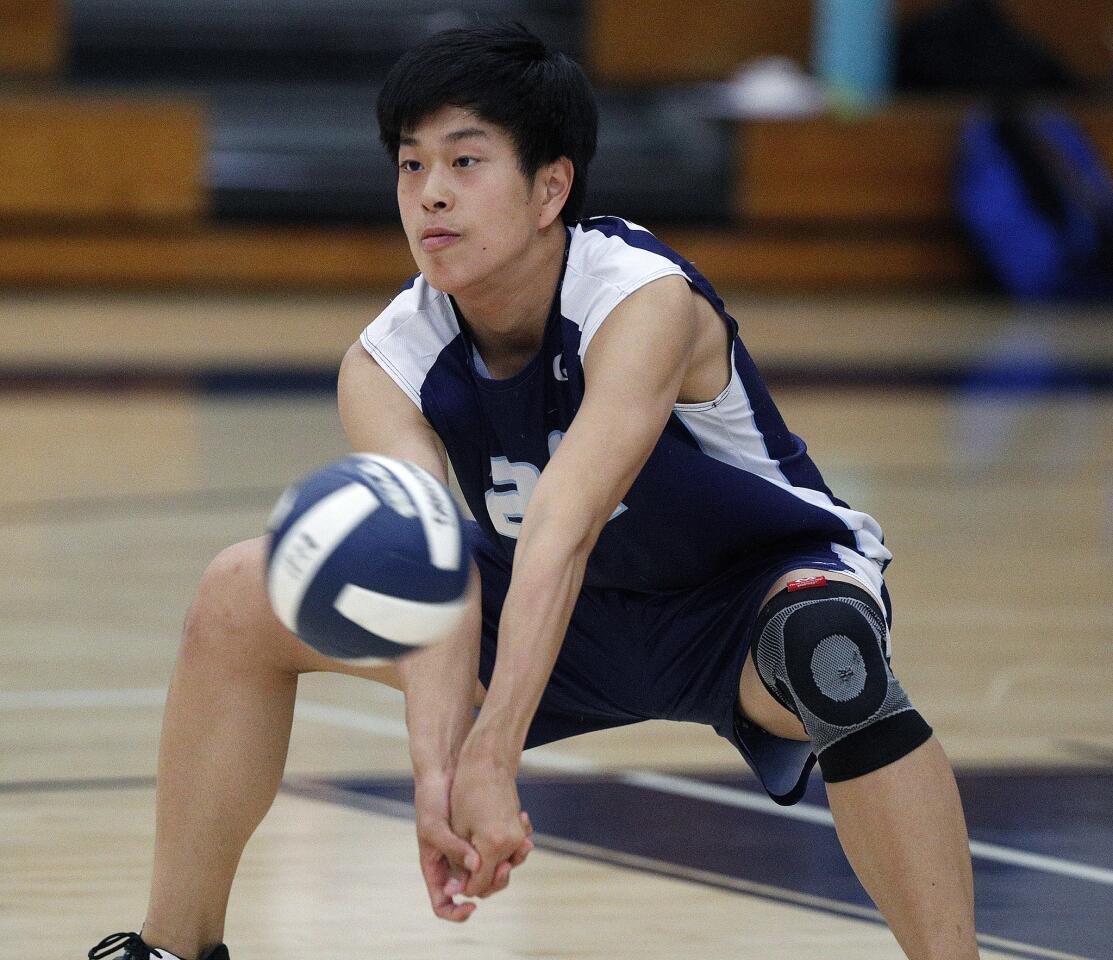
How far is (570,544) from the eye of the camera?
1.96m

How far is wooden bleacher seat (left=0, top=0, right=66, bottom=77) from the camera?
10805mm

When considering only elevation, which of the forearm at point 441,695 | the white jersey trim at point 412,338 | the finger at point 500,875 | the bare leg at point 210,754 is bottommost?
the bare leg at point 210,754

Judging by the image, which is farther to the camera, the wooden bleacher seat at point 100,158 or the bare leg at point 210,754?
the wooden bleacher seat at point 100,158

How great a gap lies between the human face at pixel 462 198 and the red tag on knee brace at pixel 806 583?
445 millimetres

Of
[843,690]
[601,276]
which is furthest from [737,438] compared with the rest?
[843,690]

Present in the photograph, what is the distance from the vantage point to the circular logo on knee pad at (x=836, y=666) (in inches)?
80.0

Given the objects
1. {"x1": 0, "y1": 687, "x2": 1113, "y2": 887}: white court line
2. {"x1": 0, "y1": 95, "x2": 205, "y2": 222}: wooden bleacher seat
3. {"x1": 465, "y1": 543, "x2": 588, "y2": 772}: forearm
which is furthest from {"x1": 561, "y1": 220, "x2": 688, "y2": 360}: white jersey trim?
{"x1": 0, "y1": 95, "x2": 205, "y2": 222}: wooden bleacher seat

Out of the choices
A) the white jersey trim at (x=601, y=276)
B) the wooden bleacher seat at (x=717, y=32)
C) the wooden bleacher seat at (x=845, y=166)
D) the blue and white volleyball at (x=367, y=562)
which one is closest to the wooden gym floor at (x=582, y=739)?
the blue and white volleyball at (x=367, y=562)

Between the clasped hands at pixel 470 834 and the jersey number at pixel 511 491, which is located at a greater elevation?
the jersey number at pixel 511 491

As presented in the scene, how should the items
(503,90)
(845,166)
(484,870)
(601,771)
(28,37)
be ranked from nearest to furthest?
(484,870), (503,90), (601,771), (845,166), (28,37)

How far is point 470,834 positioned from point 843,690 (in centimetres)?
41

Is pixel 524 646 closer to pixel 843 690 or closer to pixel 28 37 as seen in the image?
pixel 843 690

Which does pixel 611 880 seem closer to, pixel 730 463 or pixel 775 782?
pixel 775 782

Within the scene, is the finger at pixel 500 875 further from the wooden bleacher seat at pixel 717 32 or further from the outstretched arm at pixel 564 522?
the wooden bleacher seat at pixel 717 32
